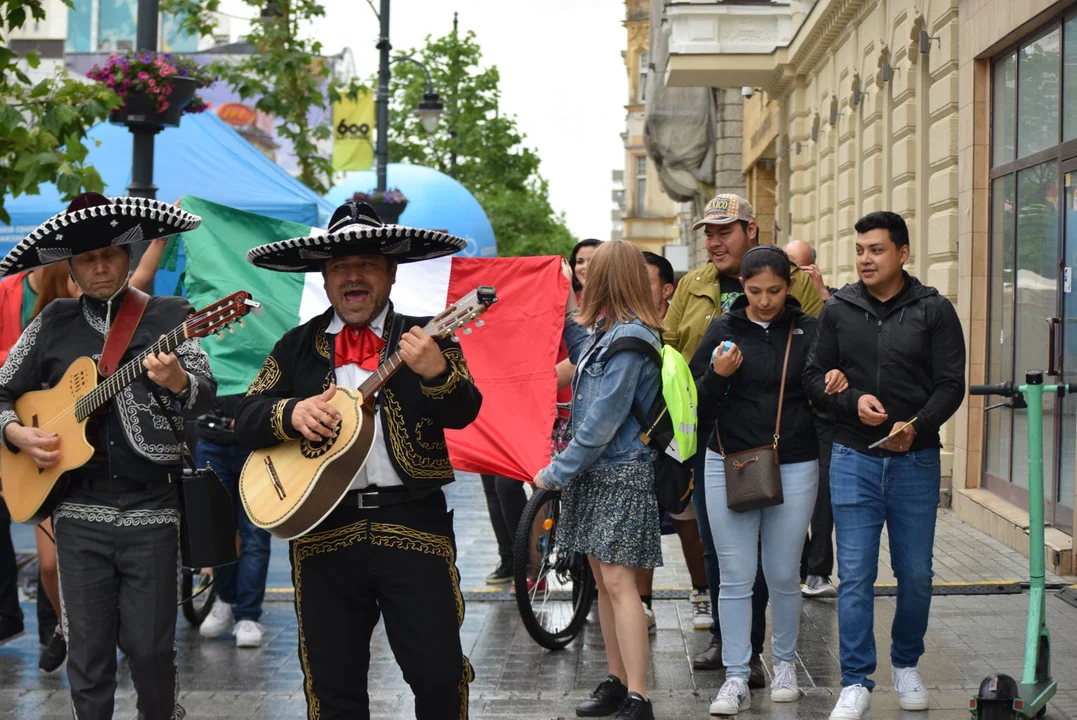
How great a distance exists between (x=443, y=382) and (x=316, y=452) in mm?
451

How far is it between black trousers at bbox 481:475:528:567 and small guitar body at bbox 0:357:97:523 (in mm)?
3811

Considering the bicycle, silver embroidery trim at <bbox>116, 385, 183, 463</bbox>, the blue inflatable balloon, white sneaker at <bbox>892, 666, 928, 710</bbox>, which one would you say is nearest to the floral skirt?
white sneaker at <bbox>892, 666, 928, 710</bbox>

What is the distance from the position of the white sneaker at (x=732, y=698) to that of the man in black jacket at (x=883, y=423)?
1.40 ft

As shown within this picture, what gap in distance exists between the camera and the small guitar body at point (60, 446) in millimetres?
5199

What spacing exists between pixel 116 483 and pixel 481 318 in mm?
2864

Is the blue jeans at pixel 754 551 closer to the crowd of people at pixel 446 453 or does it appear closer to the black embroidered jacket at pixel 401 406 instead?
the crowd of people at pixel 446 453

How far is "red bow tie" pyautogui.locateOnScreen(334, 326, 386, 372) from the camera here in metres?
4.63

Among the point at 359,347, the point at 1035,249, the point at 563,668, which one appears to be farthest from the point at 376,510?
the point at 1035,249

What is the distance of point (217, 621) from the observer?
805 centimetres

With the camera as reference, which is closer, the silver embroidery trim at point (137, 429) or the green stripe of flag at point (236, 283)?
the silver embroidery trim at point (137, 429)

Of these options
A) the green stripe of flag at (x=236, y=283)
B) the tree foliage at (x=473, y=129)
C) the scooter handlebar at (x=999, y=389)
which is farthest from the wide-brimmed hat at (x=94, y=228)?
the tree foliage at (x=473, y=129)

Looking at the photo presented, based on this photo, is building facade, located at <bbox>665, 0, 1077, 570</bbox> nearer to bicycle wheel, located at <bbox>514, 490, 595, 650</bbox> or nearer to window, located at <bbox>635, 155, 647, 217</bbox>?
bicycle wheel, located at <bbox>514, 490, 595, 650</bbox>

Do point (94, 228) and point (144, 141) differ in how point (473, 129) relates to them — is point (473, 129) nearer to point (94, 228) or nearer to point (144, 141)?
point (144, 141)

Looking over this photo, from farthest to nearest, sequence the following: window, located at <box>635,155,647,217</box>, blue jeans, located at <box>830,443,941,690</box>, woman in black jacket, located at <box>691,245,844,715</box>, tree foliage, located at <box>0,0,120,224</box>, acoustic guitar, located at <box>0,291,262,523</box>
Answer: window, located at <box>635,155,647,217</box> < tree foliage, located at <box>0,0,120,224</box> < woman in black jacket, located at <box>691,245,844,715</box> < blue jeans, located at <box>830,443,941,690</box> < acoustic guitar, located at <box>0,291,262,523</box>
